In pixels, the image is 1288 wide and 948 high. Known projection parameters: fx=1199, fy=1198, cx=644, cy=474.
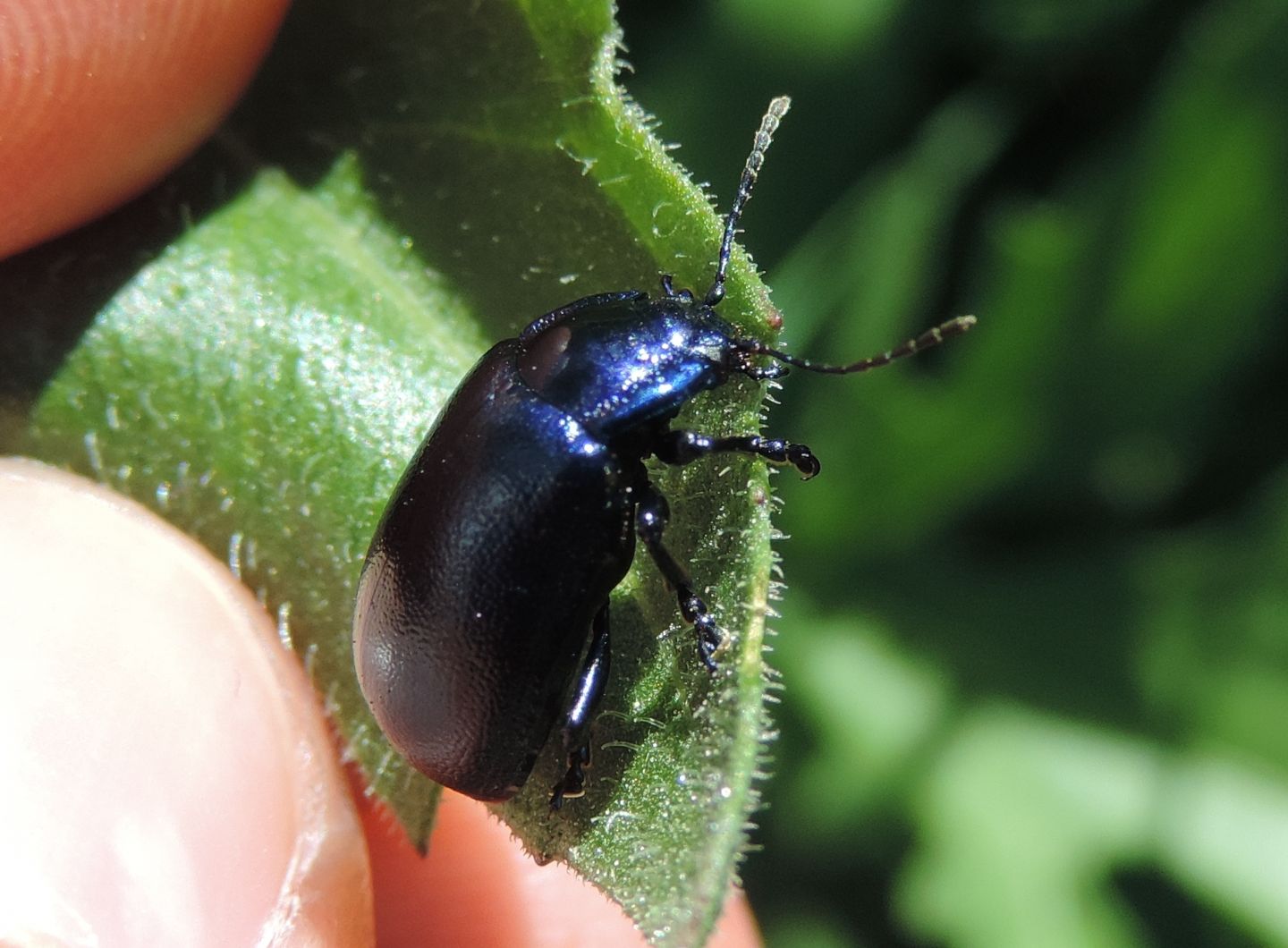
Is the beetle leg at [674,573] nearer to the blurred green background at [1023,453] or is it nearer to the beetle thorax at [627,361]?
the beetle thorax at [627,361]

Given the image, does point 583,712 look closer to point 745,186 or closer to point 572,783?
point 572,783

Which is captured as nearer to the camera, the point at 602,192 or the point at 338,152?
the point at 602,192

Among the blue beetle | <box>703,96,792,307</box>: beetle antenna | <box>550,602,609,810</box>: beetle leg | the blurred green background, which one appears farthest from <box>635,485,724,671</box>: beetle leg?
the blurred green background

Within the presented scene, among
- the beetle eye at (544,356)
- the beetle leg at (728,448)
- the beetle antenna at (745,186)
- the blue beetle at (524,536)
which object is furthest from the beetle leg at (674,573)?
the beetle antenna at (745,186)

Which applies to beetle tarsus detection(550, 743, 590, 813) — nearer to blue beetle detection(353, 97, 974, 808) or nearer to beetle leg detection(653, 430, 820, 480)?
blue beetle detection(353, 97, 974, 808)

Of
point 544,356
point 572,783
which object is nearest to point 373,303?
point 544,356

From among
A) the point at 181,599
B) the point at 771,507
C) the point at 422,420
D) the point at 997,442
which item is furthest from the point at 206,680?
the point at 997,442

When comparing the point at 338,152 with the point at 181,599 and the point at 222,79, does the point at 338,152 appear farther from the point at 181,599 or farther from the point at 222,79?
the point at 181,599
